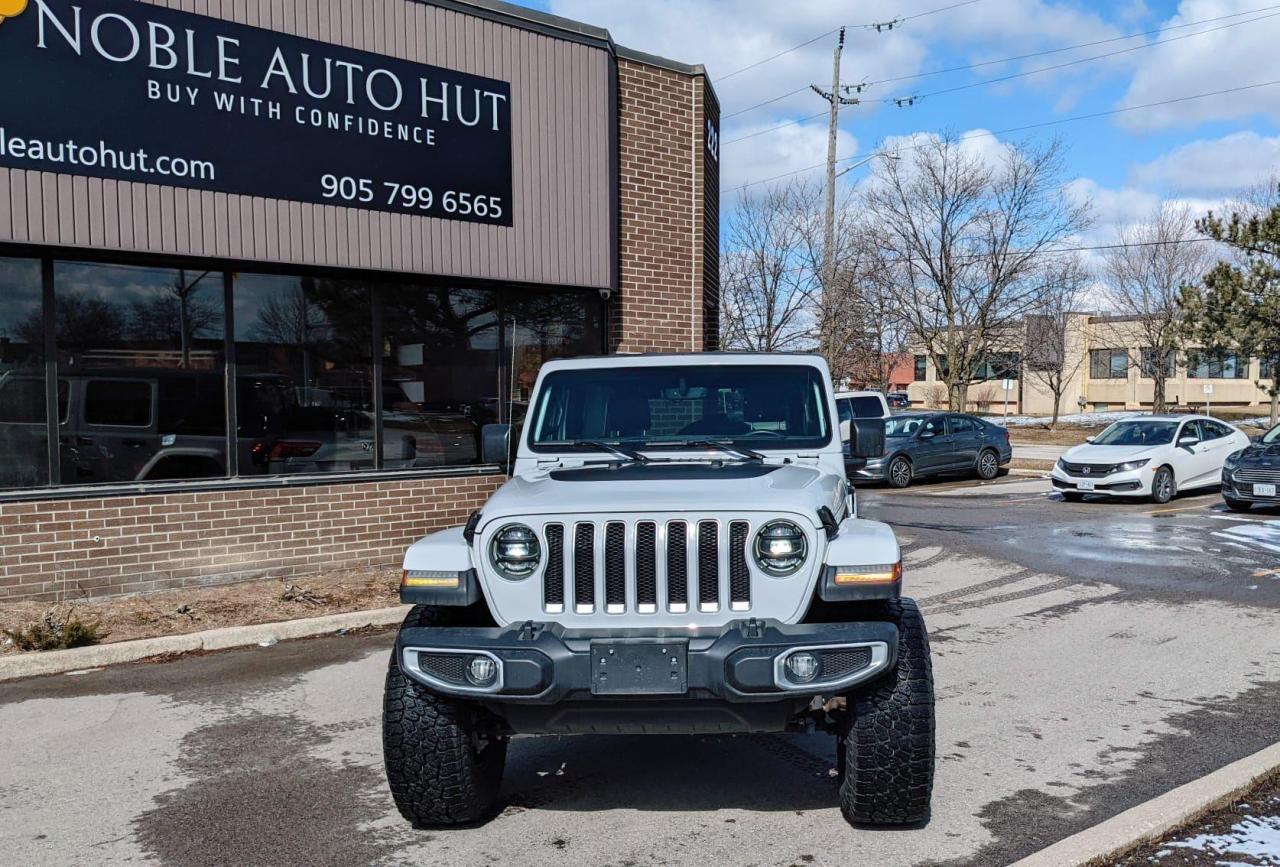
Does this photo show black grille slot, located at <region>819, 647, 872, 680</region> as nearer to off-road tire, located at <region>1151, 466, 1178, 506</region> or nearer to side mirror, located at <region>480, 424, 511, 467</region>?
side mirror, located at <region>480, 424, 511, 467</region>

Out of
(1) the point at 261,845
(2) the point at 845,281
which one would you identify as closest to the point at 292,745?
(1) the point at 261,845

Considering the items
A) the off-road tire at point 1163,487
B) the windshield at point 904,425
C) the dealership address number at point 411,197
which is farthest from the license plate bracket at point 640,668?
the windshield at point 904,425

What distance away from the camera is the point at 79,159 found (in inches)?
336

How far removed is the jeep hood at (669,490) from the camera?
4.11 m

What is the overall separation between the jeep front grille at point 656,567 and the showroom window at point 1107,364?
61.2 m

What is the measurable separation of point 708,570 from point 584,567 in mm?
463

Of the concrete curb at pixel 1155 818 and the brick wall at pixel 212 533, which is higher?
the brick wall at pixel 212 533

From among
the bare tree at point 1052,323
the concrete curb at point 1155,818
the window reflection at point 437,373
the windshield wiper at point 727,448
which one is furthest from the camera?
the bare tree at point 1052,323

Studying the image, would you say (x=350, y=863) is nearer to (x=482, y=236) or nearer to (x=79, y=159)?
(x=79, y=159)

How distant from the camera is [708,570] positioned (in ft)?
13.4

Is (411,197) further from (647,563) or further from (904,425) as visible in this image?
(904,425)

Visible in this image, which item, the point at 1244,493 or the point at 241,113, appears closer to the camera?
the point at 241,113

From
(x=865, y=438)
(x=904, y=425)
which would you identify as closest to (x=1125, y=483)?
(x=904, y=425)

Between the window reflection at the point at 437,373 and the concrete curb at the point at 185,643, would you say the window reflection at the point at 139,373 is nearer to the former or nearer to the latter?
the window reflection at the point at 437,373
